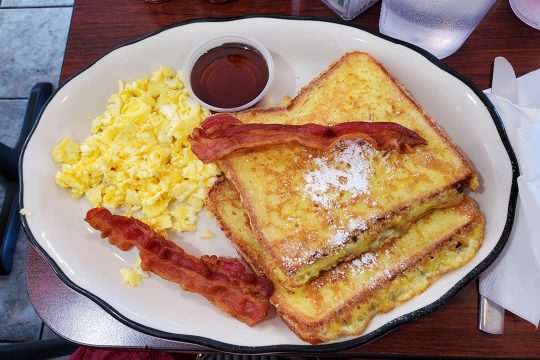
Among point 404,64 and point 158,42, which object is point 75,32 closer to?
point 158,42

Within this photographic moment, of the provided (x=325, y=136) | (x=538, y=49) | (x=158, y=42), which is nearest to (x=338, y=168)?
(x=325, y=136)

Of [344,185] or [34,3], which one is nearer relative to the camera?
[344,185]

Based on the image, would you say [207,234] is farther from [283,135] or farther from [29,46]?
[29,46]

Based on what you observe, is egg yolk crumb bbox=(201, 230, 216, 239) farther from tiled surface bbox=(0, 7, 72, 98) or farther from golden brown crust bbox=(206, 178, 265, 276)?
tiled surface bbox=(0, 7, 72, 98)

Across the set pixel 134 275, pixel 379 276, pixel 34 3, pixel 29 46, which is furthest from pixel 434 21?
pixel 34 3

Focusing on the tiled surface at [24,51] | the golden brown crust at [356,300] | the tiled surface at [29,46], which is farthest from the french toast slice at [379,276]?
the tiled surface at [29,46]

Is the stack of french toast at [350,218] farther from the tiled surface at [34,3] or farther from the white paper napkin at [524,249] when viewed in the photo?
the tiled surface at [34,3]
